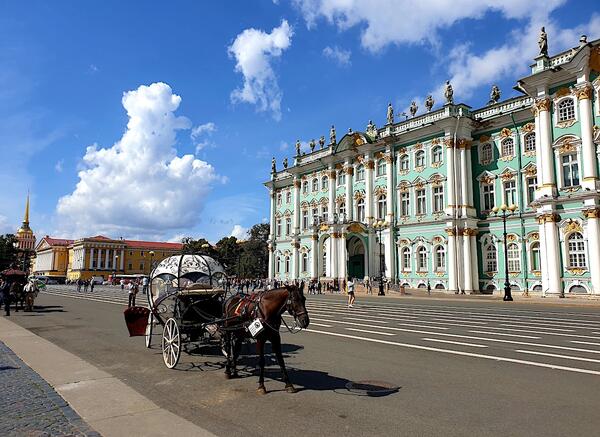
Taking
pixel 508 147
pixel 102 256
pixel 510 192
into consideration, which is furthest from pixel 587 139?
pixel 102 256

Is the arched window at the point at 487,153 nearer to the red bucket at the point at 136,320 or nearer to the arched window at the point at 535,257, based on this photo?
the arched window at the point at 535,257

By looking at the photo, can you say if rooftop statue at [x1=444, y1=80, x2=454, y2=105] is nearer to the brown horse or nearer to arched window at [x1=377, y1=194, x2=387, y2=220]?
arched window at [x1=377, y1=194, x2=387, y2=220]

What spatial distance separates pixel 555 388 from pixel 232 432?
516 centimetres

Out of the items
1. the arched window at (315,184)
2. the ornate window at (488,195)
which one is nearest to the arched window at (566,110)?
the ornate window at (488,195)

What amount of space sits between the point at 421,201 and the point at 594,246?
56.5 ft

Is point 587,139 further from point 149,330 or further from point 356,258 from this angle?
point 149,330

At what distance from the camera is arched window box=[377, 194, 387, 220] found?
50.1 metres

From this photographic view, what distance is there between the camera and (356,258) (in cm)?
5394

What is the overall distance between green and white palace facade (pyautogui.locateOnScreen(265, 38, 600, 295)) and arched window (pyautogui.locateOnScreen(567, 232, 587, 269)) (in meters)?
0.07

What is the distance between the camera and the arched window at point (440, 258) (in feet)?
143

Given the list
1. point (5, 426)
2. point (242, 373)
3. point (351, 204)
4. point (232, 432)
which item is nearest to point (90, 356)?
point (242, 373)

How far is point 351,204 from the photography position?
53.7m

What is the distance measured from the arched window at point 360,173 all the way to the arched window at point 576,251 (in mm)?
23658

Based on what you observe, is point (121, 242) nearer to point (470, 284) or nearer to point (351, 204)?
point (351, 204)
